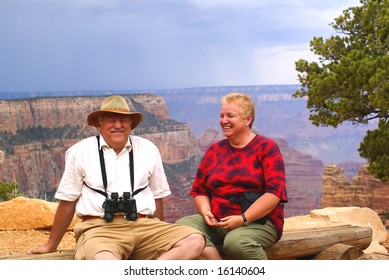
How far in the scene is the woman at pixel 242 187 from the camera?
4707 millimetres

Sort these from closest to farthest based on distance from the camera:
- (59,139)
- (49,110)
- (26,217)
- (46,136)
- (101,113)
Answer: (101,113) → (26,217) → (59,139) → (49,110) → (46,136)

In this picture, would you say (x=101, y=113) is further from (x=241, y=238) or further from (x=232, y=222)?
(x=241, y=238)

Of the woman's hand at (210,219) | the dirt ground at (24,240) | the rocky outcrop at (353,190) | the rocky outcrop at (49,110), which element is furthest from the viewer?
the rocky outcrop at (49,110)

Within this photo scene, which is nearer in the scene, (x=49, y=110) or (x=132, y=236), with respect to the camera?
(x=132, y=236)

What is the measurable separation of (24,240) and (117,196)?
531 cm

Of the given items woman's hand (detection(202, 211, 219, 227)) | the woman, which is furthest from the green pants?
woman's hand (detection(202, 211, 219, 227))

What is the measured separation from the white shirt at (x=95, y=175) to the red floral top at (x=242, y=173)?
1.65 ft

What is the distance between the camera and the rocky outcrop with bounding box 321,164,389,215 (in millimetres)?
41438

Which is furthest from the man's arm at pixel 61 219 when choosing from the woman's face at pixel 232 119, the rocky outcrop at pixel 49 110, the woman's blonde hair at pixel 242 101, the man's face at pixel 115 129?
the rocky outcrop at pixel 49 110

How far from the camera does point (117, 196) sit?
14.9 ft

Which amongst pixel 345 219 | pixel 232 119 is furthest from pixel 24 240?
pixel 345 219

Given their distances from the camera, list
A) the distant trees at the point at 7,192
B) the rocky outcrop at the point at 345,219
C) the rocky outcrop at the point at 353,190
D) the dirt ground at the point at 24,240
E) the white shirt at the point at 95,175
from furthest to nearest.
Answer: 1. the rocky outcrop at the point at 353,190
2. the distant trees at the point at 7,192
3. the rocky outcrop at the point at 345,219
4. the dirt ground at the point at 24,240
5. the white shirt at the point at 95,175

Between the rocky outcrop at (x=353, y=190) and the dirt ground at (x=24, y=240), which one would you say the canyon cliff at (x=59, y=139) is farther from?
the dirt ground at (x=24, y=240)

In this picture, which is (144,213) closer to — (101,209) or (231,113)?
(101,209)
